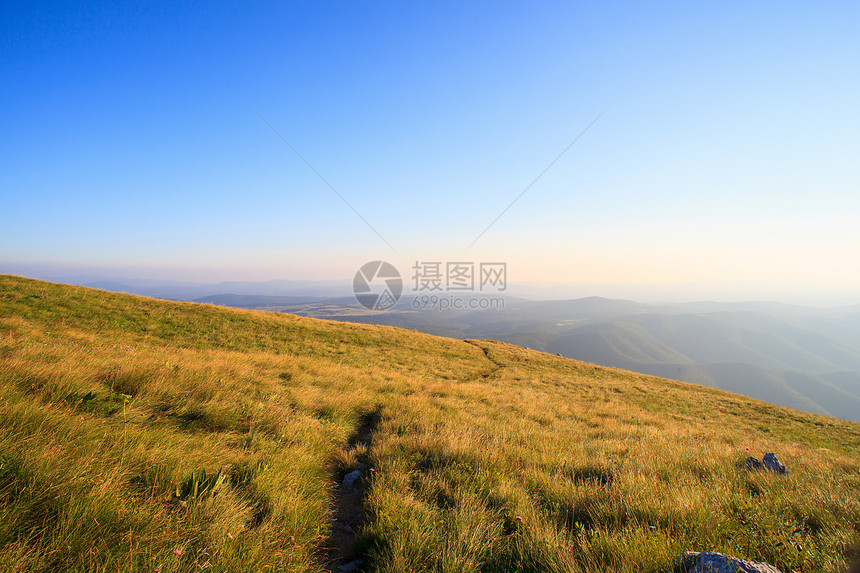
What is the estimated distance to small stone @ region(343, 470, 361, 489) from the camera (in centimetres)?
468

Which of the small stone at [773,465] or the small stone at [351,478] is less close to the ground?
the small stone at [351,478]

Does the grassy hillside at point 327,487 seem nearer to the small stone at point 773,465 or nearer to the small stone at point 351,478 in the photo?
the small stone at point 351,478

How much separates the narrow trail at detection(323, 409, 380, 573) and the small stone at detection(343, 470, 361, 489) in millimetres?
17

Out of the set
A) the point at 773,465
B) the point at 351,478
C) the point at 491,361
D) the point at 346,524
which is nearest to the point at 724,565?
the point at 346,524

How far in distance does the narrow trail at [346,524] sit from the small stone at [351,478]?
17mm

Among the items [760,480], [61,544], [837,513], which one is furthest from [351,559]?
[760,480]

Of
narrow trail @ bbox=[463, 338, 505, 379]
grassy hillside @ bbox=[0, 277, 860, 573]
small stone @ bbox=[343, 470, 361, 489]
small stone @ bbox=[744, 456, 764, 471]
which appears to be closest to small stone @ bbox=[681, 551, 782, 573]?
grassy hillside @ bbox=[0, 277, 860, 573]

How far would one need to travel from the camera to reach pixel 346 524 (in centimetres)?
387

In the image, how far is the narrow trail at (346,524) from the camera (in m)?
3.21

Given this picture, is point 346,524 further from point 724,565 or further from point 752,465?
point 752,465

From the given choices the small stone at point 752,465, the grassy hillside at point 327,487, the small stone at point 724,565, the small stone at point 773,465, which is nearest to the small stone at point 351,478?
the grassy hillside at point 327,487

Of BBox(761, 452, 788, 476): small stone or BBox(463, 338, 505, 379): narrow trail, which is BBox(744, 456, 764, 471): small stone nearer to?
BBox(761, 452, 788, 476): small stone

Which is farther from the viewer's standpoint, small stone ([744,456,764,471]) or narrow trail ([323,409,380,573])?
small stone ([744,456,764,471])

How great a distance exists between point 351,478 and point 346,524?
0.95 metres
